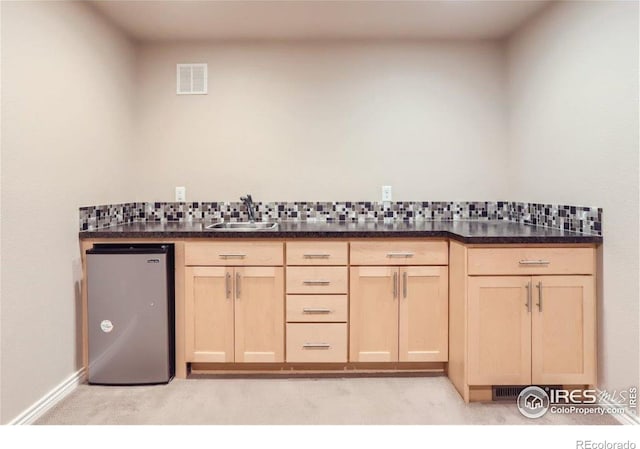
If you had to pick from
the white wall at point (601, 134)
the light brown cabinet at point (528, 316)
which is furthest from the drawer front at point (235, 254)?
the white wall at point (601, 134)

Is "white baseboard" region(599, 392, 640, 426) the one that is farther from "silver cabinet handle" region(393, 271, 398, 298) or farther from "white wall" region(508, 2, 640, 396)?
"silver cabinet handle" region(393, 271, 398, 298)

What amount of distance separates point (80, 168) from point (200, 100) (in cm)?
102

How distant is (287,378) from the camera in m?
2.42

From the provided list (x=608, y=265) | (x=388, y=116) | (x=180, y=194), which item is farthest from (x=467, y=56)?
(x=180, y=194)

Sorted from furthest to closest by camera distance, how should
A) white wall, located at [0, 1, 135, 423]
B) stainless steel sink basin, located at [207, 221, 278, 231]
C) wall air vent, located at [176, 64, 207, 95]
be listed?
1. wall air vent, located at [176, 64, 207, 95]
2. stainless steel sink basin, located at [207, 221, 278, 231]
3. white wall, located at [0, 1, 135, 423]

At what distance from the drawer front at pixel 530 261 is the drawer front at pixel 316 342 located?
33.3 inches

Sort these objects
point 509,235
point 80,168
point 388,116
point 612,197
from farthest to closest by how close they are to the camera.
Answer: point 388,116 < point 80,168 < point 509,235 < point 612,197

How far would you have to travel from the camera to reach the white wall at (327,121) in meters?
3.01

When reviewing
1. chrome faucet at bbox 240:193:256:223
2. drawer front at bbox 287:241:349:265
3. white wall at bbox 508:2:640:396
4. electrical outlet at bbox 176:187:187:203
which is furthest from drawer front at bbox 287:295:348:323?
white wall at bbox 508:2:640:396

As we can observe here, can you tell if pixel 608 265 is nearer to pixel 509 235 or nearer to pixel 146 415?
pixel 509 235

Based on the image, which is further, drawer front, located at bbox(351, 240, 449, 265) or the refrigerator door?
drawer front, located at bbox(351, 240, 449, 265)

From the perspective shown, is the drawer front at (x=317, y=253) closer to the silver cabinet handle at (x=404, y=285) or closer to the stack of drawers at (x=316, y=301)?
the stack of drawers at (x=316, y=301)

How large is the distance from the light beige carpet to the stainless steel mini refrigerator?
0.10 meters

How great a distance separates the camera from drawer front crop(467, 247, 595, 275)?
2037mm
